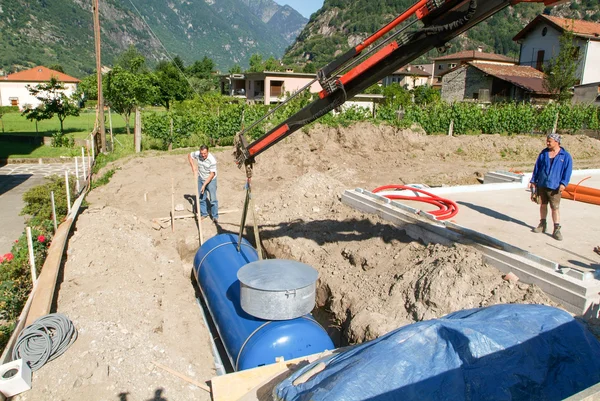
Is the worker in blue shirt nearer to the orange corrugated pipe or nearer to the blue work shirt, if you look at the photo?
the blue work shirt

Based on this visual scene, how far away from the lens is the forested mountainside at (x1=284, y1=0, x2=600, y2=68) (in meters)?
131

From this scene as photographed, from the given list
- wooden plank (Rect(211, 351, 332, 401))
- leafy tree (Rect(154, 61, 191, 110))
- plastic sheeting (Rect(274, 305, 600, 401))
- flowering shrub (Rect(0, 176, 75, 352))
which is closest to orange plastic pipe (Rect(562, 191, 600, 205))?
plastic sheeting (Rect(274, 305, 600, 401))

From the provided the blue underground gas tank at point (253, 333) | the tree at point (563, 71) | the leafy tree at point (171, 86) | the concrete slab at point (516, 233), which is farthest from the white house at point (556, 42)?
the leafy tree at point (171, 86)

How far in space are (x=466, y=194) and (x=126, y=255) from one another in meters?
7.91

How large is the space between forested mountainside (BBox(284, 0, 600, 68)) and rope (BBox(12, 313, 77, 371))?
117903 millimetres

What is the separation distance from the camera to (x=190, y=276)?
375 inches

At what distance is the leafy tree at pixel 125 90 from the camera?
25281mm

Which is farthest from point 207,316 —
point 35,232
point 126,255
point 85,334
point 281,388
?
point 281,388

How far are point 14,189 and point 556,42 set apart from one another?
45567mm

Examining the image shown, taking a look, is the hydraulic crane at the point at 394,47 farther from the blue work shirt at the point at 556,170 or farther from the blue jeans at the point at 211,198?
the blue jeans at the point at 211,198

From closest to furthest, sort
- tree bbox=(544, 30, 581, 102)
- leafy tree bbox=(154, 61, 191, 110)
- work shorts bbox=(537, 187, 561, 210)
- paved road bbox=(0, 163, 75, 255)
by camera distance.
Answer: work shorts bbox=(537, 187, 561, 210) < paved road bbox=(0, 163, 75, 255) < tree bbox=(544, 30, 581, 102) < leafy tree bbox=(154, 61, 191, 110)

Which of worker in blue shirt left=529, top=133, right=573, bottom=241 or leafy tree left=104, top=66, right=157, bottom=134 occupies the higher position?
leafy tree left=104, top=66, right=157, bottom=134

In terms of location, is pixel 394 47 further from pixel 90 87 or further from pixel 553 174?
pixel 90 87

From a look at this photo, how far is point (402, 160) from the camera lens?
62.8ft
